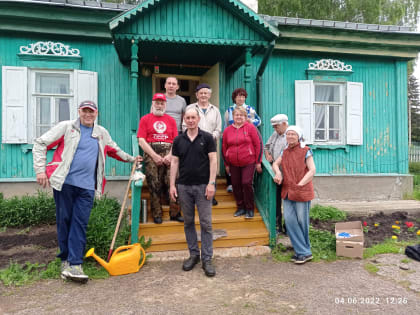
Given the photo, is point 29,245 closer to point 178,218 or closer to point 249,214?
point 178,218

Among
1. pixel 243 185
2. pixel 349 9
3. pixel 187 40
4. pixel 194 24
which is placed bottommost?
pixel 243 185

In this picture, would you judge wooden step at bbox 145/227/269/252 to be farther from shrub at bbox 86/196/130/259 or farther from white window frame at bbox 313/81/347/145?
white window frame at bbox 313/81/347/145

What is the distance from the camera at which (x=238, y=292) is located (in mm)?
2975

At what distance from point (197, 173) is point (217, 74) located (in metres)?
3.01

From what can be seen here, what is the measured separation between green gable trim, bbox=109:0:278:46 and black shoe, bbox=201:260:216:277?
329 cm

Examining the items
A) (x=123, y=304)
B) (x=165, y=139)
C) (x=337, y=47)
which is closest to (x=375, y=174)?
(x=337, y=47)

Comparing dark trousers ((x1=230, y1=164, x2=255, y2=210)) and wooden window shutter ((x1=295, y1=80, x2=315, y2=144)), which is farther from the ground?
wooden window shutter ((x1=295, y1=80, x2=315, y2=144))

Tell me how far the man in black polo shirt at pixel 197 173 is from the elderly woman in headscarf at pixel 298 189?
39.0 inches

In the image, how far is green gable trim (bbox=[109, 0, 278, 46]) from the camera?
4.56 m

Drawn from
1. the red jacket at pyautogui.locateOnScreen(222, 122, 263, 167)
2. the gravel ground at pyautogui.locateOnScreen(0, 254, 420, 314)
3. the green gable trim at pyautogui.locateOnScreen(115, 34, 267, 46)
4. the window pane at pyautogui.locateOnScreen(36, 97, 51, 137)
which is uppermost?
the green gable trim at pyautogui.locateOnScreen(115, 34, 267, 46)

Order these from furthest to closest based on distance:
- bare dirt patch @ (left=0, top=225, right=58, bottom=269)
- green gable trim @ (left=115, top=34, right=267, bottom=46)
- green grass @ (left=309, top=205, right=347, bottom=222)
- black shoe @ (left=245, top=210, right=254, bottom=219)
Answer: green grass @ (left=309, top=205, right=347, bottom=222) → green gable trim @ (left=115, top=34, right=267, bottom=46) → black shoe @ (left=245, top=210, right=254, bottom=219) → bare dirt patch @ (left=0, top=225, right=58, bottom=269)

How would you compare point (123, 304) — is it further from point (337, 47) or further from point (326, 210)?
point (337, 47)

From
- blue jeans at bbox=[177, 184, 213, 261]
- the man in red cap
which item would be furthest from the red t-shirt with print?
blue jeans at bbox=[177, 184, 213, 261]

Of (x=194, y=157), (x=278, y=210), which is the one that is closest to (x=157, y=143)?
(x=194, y=157)
